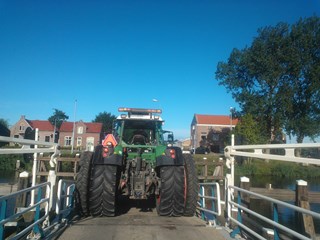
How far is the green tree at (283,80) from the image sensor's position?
38531 mm

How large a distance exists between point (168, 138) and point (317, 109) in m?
34.7

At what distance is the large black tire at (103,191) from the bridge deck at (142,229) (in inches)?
7.2

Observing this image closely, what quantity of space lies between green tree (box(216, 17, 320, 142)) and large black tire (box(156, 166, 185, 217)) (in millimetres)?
33691

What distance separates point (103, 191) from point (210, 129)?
179 feet

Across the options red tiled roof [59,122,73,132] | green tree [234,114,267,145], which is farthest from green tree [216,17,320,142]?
red tiled roof [59,122,73,132]

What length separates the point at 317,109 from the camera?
38906 mm

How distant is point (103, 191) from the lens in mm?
6941

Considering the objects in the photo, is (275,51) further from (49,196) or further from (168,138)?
(49,196)

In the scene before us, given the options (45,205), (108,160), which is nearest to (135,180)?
(108,160)

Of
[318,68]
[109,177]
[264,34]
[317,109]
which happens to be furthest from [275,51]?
[109,177]

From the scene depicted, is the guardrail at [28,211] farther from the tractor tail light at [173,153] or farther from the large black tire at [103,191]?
the tractor tail light at [173,153]

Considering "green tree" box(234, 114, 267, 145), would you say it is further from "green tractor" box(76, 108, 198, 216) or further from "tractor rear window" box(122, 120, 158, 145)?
"green tractor" box(76, 108, 198, 216)

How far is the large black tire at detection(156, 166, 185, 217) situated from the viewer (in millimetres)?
7113

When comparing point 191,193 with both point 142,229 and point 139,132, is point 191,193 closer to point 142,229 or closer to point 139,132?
point 142,229
